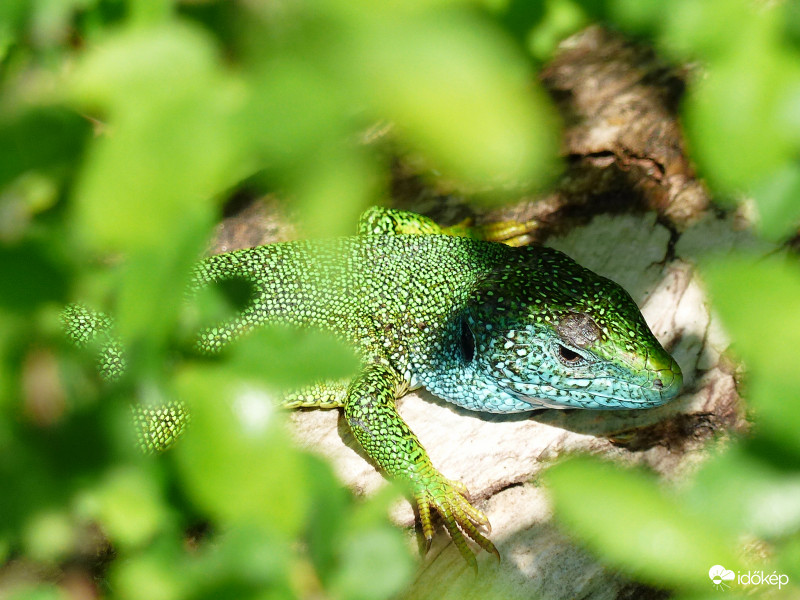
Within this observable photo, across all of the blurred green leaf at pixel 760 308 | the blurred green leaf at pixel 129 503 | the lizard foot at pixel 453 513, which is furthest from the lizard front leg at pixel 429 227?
the blurred green leaf at pixel 760 308

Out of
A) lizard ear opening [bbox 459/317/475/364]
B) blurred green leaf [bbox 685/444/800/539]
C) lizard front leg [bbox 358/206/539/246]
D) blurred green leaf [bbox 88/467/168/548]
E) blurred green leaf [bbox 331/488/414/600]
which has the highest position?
blurred green leaf [bbox 685/444/800/539]

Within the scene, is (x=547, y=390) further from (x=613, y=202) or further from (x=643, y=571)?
(x=643, y=571)

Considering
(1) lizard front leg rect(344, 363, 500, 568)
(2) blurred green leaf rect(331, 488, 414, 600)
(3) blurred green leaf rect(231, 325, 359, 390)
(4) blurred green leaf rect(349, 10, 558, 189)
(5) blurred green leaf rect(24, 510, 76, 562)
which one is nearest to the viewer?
(4) blurred green leaf rect(349, 10, 558, 189)

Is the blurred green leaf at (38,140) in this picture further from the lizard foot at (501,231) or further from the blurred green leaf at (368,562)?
the lizard foot at (501,231)

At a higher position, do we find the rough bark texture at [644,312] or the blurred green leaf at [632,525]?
the blurred green leaf at [632,525]

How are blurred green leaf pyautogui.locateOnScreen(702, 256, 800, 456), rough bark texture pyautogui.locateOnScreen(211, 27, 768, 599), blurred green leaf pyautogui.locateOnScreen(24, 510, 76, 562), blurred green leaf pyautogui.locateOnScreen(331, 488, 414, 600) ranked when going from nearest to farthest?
1. blurred green leaf pyautogui.locateOnScreen(702, 256, 800, 456)
2. blurred green leaf pyautogui.locateOnScreen(331, 488, 414, 600)
3. blurred green leaf pyautogui.locateOnScreen(24, 510, 76, 562)
4. rough bark texture pyautogui.locateOnScreen(211, 27, 768, 599)

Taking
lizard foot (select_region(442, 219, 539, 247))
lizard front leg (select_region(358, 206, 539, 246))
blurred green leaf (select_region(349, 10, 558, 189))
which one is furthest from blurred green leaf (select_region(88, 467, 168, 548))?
lizard foot (select_region(442, 219, 539, 247))

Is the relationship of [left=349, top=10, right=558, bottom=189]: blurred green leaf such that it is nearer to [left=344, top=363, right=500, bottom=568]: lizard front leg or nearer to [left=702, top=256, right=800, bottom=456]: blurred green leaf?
[left=702, top=256, right=800, bottom=456]: blurred green leaf

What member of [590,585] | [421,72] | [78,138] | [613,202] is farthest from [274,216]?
[421,72]
